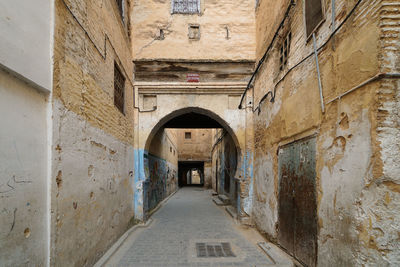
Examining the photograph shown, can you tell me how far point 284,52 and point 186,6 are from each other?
420 centimetres

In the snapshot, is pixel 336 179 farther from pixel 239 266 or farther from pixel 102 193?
pixel 102 193

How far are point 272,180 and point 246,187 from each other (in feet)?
5.95

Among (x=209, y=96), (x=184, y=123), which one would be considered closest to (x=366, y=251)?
(x=209, y=96)

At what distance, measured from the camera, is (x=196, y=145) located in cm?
2266

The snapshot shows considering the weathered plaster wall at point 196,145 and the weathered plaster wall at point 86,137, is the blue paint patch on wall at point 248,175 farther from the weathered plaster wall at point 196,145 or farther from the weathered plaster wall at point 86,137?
the weathered plaster wall at point 196,145

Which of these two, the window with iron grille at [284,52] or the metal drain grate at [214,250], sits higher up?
the window with iron grille at [284,52]

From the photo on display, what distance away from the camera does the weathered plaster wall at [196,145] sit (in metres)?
22.4

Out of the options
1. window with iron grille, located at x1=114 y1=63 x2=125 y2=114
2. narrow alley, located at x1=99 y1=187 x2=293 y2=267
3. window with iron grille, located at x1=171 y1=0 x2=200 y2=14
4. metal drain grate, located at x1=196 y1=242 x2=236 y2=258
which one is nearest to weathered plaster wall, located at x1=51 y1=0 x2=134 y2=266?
window with iron grille, located at x1=114 y1=63 x2=125 y2=114

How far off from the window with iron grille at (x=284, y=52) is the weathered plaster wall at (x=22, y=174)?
4297mm

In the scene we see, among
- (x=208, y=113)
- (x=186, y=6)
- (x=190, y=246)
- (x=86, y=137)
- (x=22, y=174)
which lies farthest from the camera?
(x=208, y=113)

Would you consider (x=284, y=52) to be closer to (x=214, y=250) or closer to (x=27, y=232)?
(x=214, y=250)

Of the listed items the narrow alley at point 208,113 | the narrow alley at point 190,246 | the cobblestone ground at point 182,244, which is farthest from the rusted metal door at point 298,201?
the cobblestone ground at point 182,244

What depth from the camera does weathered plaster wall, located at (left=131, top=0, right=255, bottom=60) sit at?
7242 mm

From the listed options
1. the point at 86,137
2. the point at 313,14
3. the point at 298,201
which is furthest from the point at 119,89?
the point at 298,201
